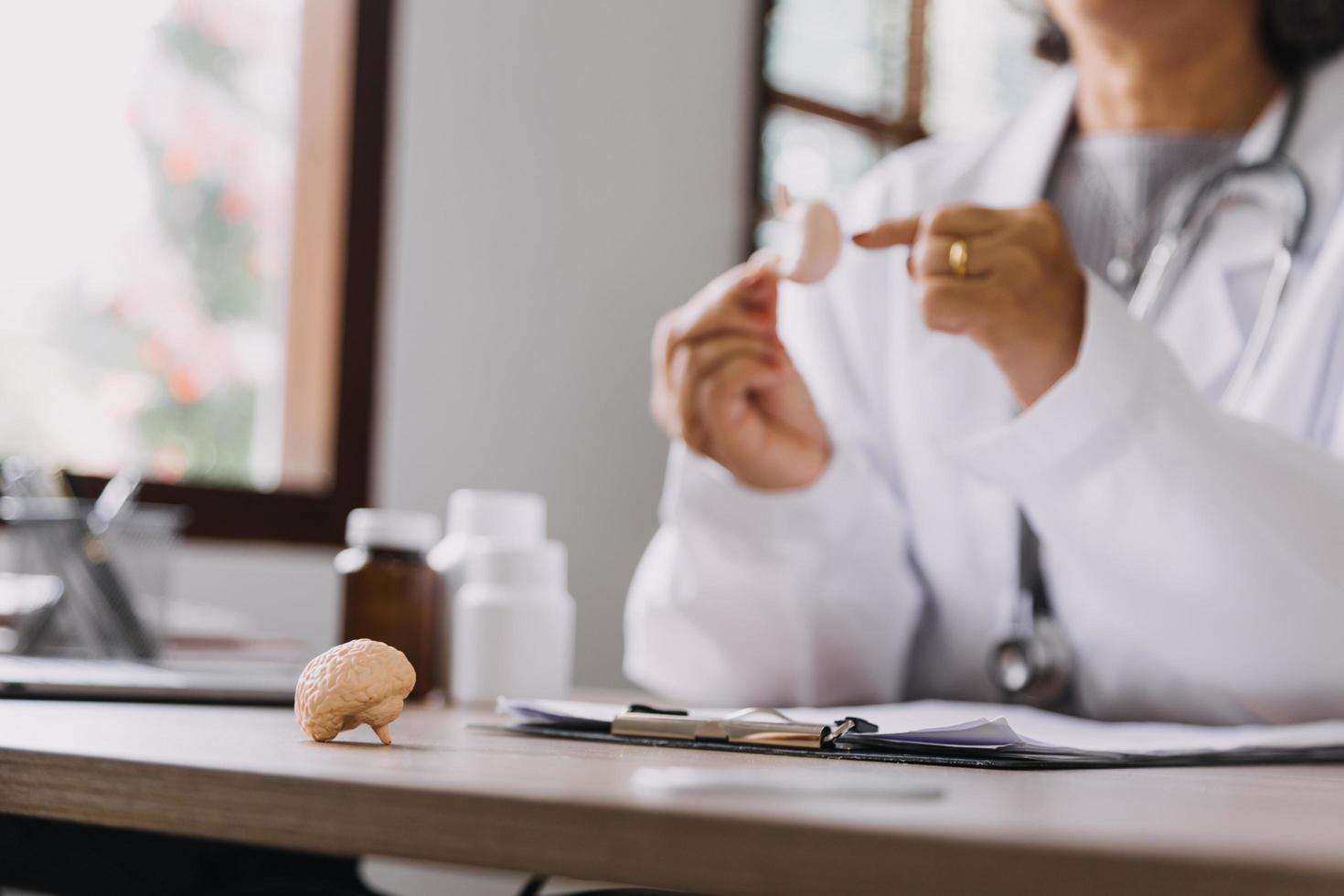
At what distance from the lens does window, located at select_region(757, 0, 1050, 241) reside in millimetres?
2270

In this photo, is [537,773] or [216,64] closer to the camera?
[537,773]

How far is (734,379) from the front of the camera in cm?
84

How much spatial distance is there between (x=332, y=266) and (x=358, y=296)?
53 mm

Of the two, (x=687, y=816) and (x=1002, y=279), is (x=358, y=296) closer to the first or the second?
(x=1002, y=279)

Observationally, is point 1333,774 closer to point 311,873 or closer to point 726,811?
point 726,811

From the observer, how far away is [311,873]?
0.77 m

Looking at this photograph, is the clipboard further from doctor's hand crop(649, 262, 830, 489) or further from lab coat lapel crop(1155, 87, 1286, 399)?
lab coat lapel crop(1155, 87, 1286, 399)

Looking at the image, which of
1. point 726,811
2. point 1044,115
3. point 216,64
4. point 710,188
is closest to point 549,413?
point 710,188

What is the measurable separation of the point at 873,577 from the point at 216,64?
121cm

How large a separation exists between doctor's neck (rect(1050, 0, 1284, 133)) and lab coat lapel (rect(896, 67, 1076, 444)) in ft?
0.13

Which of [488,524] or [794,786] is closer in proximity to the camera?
[794,786]

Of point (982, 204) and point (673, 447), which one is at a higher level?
point (982, 204)

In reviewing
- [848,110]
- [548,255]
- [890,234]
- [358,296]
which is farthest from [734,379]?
[848,110]

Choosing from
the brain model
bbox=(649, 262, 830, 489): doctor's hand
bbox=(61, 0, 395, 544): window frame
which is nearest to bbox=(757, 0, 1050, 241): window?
bbox=(61, 0, 395, 544): window frame
